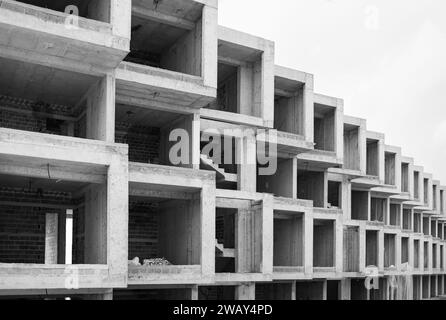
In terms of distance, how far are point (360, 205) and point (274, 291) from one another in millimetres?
12483

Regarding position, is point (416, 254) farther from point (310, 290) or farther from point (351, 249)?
point (310, 290)

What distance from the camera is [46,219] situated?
24578 mm

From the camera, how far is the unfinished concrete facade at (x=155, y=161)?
19688mm

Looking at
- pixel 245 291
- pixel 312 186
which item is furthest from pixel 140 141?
pixel 312 186

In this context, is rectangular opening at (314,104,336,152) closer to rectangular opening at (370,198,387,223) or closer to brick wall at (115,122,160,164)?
brick wall at (115,122,160,164)

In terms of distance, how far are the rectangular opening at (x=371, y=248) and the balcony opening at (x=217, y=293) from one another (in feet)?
49.6

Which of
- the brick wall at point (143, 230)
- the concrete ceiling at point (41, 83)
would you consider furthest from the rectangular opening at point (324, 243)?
the concrete ceiling at point (41, 83)

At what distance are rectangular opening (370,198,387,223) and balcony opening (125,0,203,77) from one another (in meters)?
24.6

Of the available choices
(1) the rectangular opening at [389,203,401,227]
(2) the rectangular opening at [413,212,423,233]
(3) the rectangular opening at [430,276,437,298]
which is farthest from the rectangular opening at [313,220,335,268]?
(3) the rectangular opening at [430,276,437,298]

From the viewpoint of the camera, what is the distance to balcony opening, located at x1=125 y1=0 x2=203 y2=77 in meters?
24.1

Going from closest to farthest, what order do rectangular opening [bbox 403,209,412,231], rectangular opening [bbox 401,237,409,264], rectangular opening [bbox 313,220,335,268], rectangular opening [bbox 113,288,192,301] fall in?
rectangular opening [bbox 113,288,192,301] < rectangular opening [bbox 313,220,335,268] < rectangular opening [bbox 401,237,409,264] < rectangular opening [bbox 403,209,412,231]

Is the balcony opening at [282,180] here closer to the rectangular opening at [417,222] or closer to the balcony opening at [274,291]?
the balcony opening at [274,291]

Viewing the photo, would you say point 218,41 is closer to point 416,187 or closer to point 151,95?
point 151,95

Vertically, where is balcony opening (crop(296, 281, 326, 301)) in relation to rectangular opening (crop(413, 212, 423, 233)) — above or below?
below
